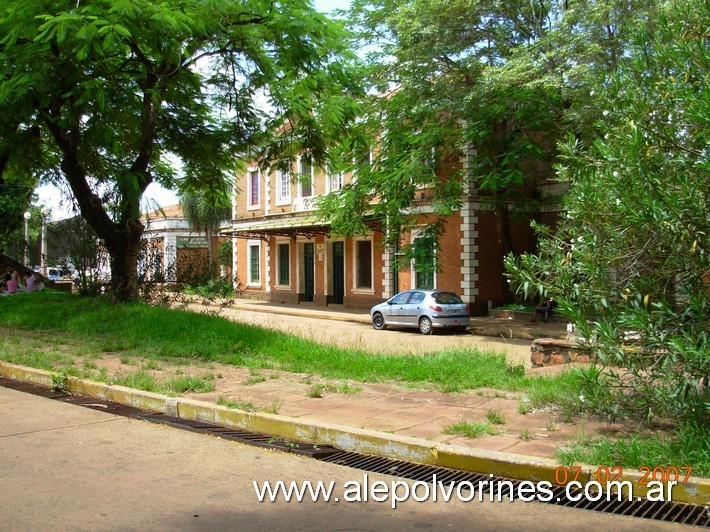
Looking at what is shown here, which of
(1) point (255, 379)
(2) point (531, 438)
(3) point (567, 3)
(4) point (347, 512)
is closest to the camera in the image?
(4) point (347, 512)

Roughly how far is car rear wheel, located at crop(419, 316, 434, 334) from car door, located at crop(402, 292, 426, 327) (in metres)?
0.22

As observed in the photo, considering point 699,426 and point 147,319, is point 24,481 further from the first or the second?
point 147,319

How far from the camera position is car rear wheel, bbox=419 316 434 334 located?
20.8 metres

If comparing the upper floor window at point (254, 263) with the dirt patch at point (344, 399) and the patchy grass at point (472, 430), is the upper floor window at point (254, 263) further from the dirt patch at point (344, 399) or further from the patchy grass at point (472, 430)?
the patchy grass at point (472, 430)

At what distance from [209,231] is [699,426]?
37687 mm

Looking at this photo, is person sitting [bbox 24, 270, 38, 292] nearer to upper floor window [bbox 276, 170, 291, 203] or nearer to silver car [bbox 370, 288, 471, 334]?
silver car [bbox 370, 288, 471, 334]

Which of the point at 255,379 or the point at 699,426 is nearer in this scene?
the point at 699,426

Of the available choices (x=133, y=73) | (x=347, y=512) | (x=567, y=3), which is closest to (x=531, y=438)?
(x=347, y=512)

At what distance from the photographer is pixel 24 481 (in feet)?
17.4

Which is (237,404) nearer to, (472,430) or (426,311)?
(472,430)

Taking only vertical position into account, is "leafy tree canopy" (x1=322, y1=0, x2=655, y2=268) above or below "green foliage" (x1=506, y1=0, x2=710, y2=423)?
above

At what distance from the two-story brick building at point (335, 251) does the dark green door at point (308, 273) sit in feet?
0.16
